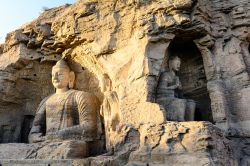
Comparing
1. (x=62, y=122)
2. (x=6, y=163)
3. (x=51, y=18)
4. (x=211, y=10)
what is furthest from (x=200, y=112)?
(x=51, y=18)

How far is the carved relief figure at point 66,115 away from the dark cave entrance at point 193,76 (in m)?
1.93

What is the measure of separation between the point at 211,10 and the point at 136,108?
257 centimetres

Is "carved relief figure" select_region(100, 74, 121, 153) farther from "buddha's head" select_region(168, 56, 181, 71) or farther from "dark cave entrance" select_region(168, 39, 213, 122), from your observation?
"dark cave entrance" select_region(168, 39, 213, 122)

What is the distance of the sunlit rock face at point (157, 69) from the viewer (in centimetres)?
462

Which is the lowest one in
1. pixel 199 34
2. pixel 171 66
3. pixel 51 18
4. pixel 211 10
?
pixel 171 66

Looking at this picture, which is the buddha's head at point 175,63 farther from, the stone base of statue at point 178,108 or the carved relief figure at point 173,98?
the stone base of statue at point 178,108

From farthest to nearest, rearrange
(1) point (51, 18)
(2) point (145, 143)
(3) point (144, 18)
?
(1) point (51, 18)
(3) point (144, 18)
(2) point (145, 143)

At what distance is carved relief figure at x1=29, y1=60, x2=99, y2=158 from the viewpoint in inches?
237

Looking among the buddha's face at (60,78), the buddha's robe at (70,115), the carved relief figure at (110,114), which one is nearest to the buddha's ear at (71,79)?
the buddha's face at (60,78)

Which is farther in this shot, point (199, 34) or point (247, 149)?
point (199, 34)

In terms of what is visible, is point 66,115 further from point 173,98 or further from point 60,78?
point 173,98

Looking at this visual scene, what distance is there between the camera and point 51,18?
759 cm

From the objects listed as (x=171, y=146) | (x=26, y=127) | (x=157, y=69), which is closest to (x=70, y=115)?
(x=26, y=127)

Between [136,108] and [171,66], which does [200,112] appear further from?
[136,108]
